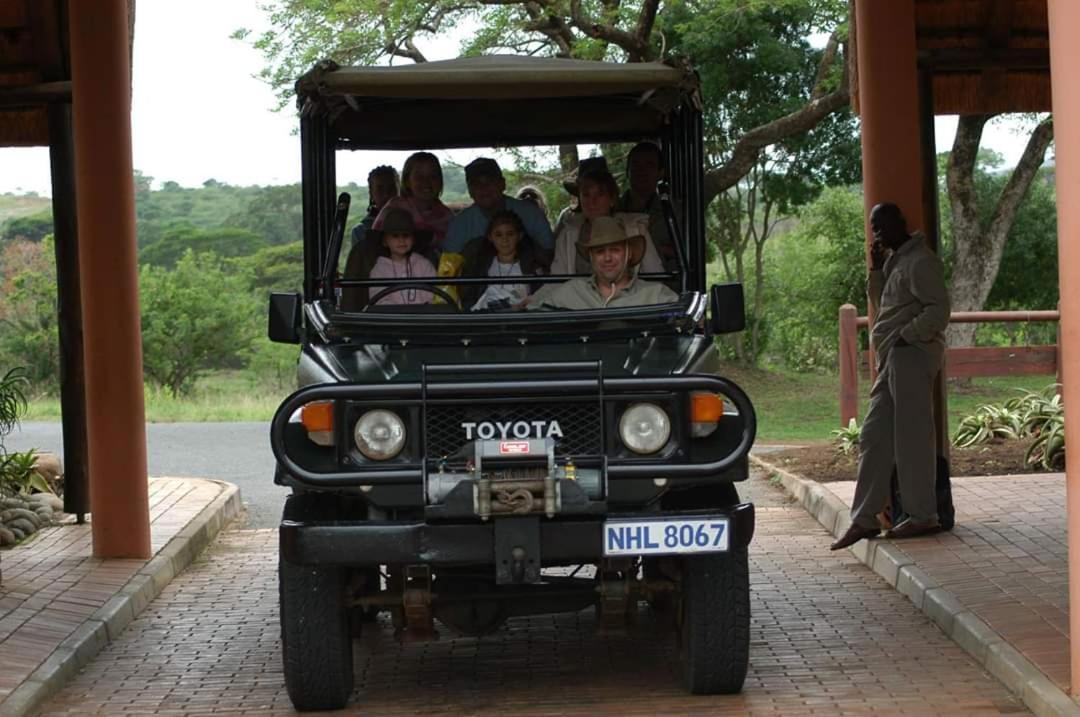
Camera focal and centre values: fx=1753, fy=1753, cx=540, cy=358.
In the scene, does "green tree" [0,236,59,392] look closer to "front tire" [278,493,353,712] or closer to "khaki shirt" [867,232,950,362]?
"khaki shirt" [867,232,950,362]

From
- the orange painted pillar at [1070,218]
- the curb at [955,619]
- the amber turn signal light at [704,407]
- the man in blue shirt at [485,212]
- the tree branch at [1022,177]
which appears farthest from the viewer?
the tree branch at [1022,177]

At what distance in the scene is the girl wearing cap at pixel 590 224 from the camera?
313 inches

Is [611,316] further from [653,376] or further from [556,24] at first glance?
[556,24]

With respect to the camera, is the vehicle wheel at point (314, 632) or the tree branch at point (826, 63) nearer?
the vehicle wheel at point (314, 632)

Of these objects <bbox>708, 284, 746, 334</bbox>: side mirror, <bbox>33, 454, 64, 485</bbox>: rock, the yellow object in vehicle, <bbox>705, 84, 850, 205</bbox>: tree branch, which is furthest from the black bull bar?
<bbox>705, 84, 850, 205</bbox>: tree branch

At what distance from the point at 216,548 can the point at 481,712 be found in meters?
5.34

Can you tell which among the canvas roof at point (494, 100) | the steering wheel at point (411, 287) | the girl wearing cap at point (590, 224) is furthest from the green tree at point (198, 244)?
the steering wheel at point (411, 287)

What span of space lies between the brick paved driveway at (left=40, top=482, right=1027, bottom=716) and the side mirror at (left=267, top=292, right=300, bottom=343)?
1.54 m

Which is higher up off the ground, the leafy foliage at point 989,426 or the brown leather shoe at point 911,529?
the leafy foliage at point 989,426

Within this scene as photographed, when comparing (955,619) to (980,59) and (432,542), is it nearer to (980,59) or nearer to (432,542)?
(432,542)

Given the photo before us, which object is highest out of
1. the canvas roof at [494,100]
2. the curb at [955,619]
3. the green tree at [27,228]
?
the green tree at [27,228]

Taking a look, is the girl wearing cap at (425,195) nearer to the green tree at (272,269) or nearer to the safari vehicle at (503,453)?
the safari vehicle at (503,453)

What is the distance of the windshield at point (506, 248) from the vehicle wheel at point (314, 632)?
1.35m

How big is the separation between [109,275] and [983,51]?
6.34m
